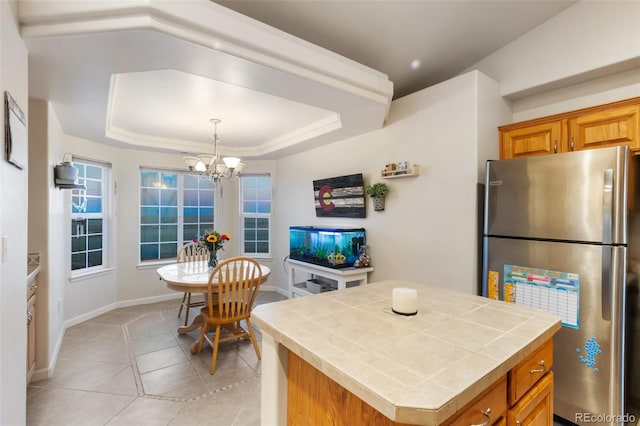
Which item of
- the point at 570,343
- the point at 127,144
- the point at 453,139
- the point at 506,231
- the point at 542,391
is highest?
the point at 127,144

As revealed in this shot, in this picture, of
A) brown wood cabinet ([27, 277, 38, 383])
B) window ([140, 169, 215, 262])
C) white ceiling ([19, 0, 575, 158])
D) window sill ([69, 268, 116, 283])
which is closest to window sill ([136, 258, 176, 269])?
window ([140, 169, 215, 262])

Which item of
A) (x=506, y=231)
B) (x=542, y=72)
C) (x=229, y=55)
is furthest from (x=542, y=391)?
(x=542, y=72)

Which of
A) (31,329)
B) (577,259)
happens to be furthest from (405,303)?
(31,329)

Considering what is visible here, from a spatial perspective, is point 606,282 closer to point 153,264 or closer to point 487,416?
point 487,416

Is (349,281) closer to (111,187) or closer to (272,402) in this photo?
(272,402)

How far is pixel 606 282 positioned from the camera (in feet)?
5.80

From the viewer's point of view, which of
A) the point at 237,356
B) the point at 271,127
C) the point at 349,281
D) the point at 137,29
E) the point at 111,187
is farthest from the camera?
the point at 111,187

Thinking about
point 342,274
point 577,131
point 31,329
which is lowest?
point 31,329

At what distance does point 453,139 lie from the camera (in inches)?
102

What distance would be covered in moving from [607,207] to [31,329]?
3.91m

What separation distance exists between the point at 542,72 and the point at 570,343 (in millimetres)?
1980

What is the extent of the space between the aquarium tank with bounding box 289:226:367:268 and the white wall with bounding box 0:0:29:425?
2465 millimetres

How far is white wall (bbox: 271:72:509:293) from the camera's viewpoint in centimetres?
248

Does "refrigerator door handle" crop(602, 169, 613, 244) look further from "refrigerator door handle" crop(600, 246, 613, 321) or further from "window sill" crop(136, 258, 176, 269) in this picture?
"window sill" crop(136, 258, 176, 269)
